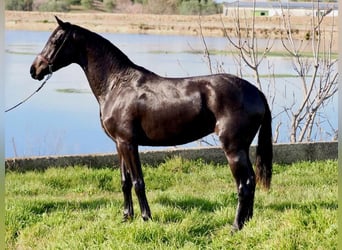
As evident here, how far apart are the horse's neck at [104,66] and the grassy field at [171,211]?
1.07m

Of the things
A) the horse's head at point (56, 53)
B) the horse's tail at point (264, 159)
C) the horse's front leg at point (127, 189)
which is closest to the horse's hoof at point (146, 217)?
the horse's front leg at point (127, 189)

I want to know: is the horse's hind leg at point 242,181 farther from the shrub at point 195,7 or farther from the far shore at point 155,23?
the shrub at point 195,7

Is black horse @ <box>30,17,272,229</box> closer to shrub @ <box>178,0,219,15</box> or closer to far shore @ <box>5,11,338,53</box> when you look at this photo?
far shore @ <box>5,11,338,53</box>

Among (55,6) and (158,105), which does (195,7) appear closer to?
(55,6)

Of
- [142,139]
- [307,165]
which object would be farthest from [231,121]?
[307,165]

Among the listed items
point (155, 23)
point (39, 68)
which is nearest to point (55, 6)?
point (155, 23)

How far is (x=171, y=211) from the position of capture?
5.13 metres

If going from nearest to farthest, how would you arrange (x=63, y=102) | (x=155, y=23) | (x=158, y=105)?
(x=158, y=105)
(x=63, y=102)
(x=155, y=23)

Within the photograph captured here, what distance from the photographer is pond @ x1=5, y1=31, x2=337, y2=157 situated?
9.98 meters

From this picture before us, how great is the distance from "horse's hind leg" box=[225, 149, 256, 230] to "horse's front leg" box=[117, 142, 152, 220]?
2.24ft

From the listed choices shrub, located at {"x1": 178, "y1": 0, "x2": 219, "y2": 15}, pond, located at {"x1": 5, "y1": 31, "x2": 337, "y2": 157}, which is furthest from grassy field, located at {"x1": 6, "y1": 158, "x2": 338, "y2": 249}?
shrub, located at {"x1": 178, "y1": 0, "x2": 219, "y2": 15}

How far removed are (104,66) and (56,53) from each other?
1.25 ft

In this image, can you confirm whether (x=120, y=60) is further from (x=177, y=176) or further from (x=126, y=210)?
(x=177, y=176)

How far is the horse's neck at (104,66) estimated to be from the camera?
195 inches
